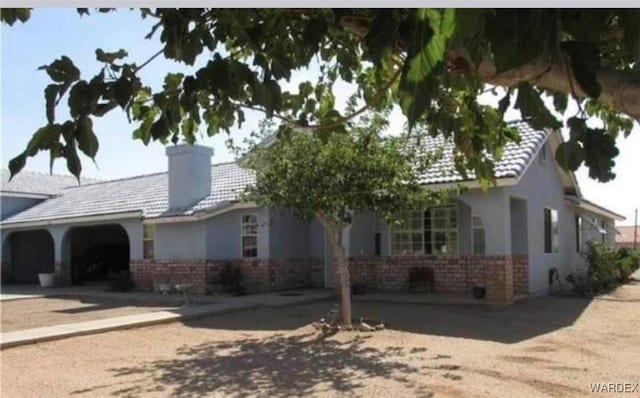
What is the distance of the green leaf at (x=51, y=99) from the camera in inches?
86.7

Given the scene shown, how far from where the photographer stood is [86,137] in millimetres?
2234

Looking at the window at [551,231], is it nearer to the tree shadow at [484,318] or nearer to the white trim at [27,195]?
the tree shadow at [484,318]

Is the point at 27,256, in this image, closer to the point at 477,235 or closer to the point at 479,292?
the point at 477,235

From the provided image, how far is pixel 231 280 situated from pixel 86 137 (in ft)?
58.0

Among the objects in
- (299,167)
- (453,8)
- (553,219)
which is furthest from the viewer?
(553,219)

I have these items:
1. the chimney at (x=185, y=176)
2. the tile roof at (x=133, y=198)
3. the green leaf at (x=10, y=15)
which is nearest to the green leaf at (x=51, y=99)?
the green leaf at (x=10, y=15)

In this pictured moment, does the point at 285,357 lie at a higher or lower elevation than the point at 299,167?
lower

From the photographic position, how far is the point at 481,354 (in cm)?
944

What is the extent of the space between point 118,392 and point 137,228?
50.4 ft

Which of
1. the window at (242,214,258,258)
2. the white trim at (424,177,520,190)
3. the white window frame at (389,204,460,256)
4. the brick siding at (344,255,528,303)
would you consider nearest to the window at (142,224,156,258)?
the window at (242,214,258,258)

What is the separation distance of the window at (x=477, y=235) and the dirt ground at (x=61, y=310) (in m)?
8.55

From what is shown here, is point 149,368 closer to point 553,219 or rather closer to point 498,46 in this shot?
point 498,46

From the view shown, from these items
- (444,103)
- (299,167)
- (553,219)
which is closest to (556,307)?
(553,219)

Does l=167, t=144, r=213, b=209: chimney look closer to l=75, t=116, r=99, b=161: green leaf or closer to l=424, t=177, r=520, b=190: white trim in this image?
l=424, t=177, r=520, b=190: white trim
